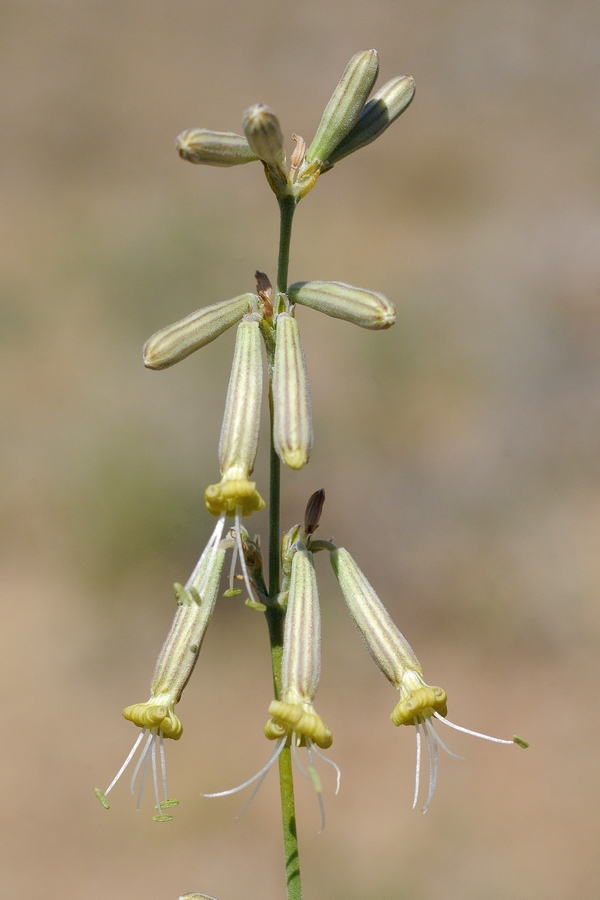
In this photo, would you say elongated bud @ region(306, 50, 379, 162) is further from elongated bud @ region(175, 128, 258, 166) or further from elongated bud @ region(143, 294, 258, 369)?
elongated bud @ region(143, 294, 258, 369)

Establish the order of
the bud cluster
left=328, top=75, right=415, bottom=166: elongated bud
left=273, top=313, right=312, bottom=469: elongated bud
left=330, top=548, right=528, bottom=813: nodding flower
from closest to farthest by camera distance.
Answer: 1. left=273, top=313, right=312, bottom=469: elongated bud
2. the bud cluster
3. left=330, top=548, right=528, bottom=813: nodding flower
4. left=328, top=75, right=415, bottom=166: elongated bud

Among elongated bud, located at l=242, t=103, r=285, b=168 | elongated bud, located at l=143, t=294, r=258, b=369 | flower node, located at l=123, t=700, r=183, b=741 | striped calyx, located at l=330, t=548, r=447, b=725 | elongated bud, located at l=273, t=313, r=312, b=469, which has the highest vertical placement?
elongated bud, located at l=242, t=103, r=285, b=168

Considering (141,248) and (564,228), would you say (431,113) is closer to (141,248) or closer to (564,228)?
(564,228)

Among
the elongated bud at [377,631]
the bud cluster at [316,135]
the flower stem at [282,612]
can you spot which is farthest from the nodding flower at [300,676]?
the bud cluster at [316,135]

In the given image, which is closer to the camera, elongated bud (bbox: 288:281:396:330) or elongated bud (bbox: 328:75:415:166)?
elongated bud (bbox: 288:281:396:330)

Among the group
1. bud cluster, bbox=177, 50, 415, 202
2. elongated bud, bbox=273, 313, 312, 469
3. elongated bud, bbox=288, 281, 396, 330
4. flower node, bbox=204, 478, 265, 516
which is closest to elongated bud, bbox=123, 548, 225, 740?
flower node, bbox=204, 478, 265, 516

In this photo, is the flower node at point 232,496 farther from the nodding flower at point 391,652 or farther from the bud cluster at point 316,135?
the bud cluster at point 316,135

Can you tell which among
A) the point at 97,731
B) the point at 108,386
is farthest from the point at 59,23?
the point at 97,731
